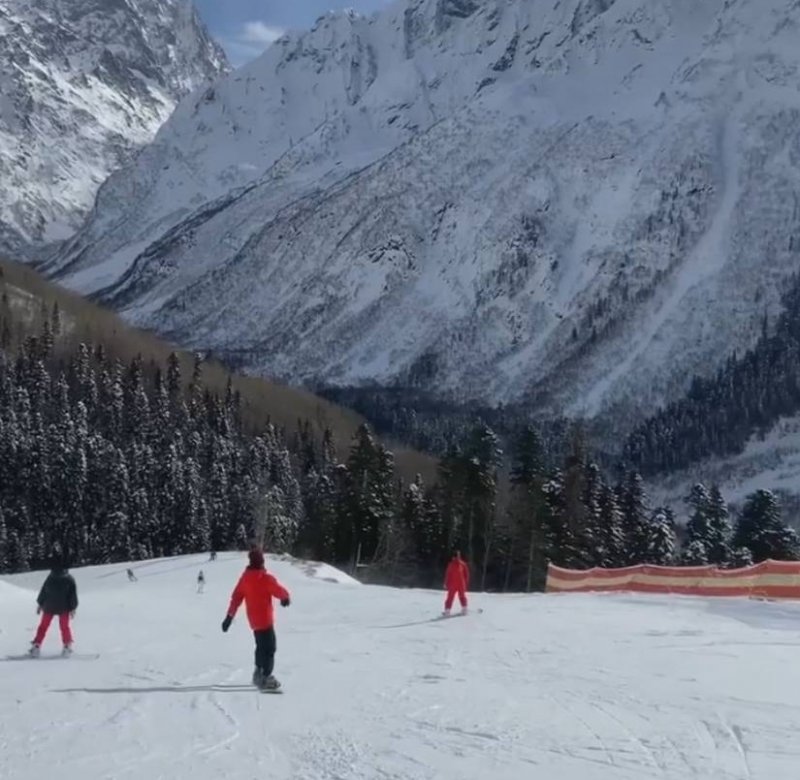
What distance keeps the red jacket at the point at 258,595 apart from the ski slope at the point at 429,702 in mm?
1010

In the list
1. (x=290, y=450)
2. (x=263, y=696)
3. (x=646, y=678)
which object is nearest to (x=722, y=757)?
(x=646, y=678)

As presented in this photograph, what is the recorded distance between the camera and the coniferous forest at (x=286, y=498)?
7244cm

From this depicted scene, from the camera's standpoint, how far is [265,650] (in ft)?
52.3

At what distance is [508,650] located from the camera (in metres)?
20.2

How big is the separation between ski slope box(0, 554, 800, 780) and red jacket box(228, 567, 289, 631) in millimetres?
1010

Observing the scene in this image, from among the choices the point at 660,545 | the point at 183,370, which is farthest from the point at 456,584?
the point at 183,370

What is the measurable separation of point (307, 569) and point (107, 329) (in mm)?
148611

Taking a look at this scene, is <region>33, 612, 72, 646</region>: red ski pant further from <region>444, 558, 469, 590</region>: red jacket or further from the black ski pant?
<region>444, 558, 469, 590</region>: red jacket

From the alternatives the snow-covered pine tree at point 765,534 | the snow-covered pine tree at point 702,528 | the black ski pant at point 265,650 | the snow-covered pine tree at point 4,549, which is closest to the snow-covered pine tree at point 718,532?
the snow-covered pine tree at point 702,528

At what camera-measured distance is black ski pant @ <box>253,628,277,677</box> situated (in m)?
15.9

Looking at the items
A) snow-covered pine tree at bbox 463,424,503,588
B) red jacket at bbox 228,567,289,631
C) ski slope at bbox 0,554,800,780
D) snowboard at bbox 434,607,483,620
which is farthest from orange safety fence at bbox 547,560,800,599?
snow-covered pine tree at bbox 463,424,503,588

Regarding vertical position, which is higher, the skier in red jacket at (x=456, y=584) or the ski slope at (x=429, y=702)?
the skier in red jacket at (x=456, y=584)

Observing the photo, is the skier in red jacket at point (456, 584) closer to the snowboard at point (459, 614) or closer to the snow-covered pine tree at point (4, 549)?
the snowboard at point (459, 614)

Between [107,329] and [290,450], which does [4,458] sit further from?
[107,329]
